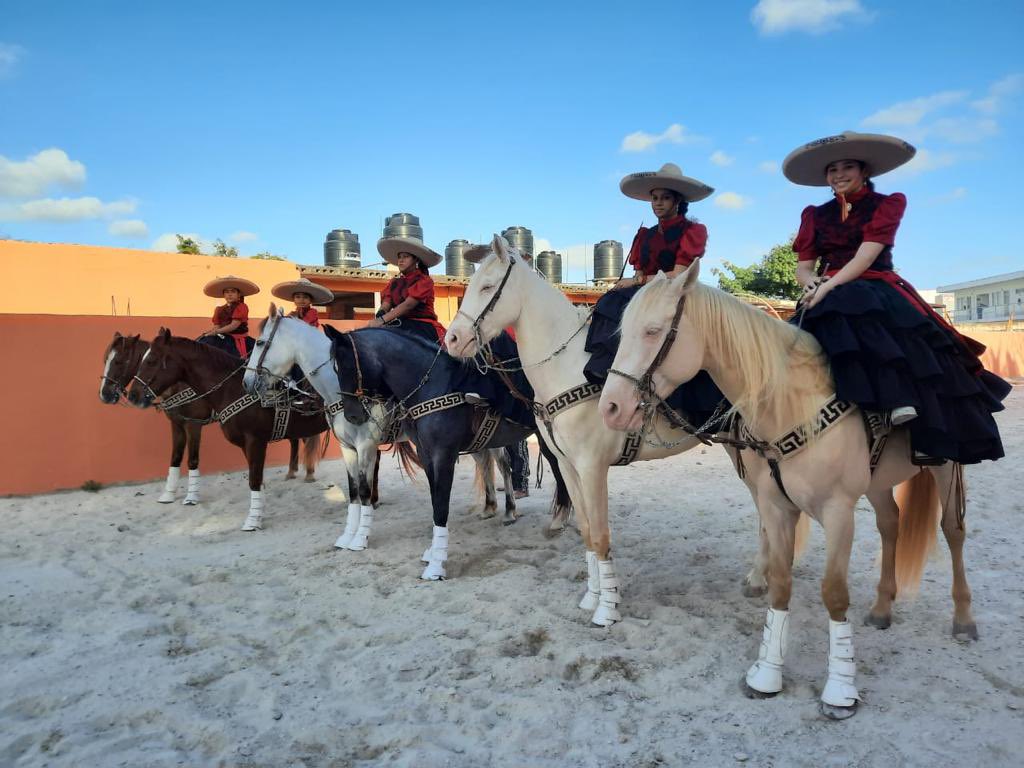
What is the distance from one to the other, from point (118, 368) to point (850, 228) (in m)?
7.15

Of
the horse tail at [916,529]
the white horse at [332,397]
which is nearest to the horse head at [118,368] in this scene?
the white horse at [332,397]

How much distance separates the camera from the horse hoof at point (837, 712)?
2549 mm

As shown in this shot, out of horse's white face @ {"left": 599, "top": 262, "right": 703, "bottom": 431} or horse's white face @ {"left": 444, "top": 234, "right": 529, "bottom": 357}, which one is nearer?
horse's white face @ {"left": 599, "top": 262, "right": 703, "bottom": 431}

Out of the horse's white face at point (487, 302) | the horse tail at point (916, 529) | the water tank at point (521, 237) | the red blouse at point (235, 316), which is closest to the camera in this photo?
the horse tail at point (916, 529)

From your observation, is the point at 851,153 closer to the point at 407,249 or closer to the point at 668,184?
the point at 668,184

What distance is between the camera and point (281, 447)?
949 cm

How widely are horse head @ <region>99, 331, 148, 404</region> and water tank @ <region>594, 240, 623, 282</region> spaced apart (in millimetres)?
13417

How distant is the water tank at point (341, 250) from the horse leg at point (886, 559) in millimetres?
13310

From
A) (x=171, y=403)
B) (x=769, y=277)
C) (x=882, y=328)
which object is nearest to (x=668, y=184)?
(x=882, y=328)

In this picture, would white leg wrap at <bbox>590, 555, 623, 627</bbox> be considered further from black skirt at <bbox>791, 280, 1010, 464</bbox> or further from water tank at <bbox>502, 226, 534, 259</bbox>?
water tank at <bbox>502, 226, 534, 259</bbox>

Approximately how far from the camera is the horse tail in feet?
11.5

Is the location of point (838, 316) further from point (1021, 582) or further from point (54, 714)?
point (54, 714)

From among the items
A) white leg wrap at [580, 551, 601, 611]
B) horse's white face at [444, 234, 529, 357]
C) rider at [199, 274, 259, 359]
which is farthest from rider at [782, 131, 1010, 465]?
rider at [199, 274, 259, 359]

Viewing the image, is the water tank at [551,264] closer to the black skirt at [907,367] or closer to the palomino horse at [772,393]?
the black skirt at [907,367]
